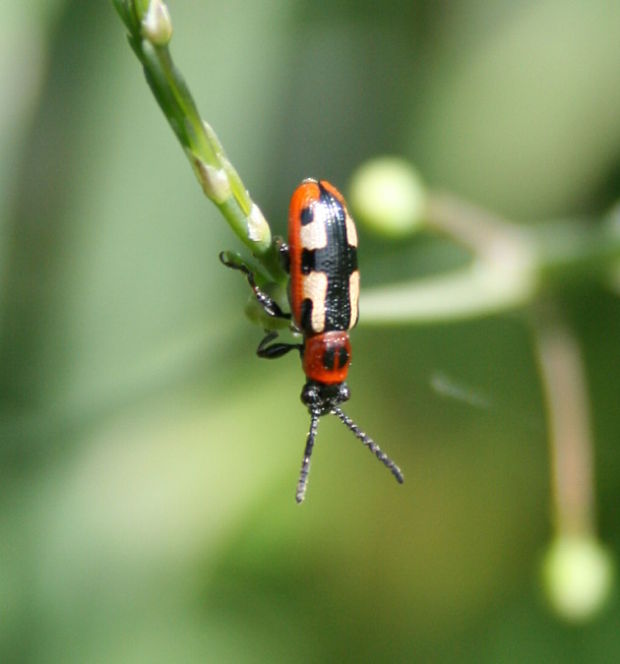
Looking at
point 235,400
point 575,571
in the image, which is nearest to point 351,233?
point 575,571

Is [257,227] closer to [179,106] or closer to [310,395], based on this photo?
[179,106]

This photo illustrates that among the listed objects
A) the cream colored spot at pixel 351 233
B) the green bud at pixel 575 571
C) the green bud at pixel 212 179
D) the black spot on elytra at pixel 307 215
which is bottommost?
the green bud at pixel 575 571

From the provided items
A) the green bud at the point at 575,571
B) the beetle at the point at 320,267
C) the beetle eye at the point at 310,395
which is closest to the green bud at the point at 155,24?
the beetle at the point at 320,267

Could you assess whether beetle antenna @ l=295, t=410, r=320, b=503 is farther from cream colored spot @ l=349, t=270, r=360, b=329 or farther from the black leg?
the black leg

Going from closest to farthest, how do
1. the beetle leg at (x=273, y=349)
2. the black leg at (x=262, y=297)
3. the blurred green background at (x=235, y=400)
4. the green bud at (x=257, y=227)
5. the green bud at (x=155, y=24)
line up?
1. the green bud at (x=155, y=24)
2. the green bud at (x=257, y=227)
3. the black leg at (x=262, y=297)
4. the beetle leg at (x=273, y=349)
5. the blurred green background at (x=235, y=400)

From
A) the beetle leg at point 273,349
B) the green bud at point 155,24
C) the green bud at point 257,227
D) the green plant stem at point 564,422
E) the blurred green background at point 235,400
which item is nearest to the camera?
the green bud at point 155,24

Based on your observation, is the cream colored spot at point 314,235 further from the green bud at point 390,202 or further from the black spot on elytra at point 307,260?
the green bud at point 390,202
